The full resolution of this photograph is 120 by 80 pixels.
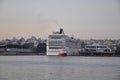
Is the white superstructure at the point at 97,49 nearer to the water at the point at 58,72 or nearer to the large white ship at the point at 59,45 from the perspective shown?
the large white ship at the point at 59,45

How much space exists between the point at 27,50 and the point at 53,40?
38646mm

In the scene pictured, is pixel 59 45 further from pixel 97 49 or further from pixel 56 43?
pixel 97 49

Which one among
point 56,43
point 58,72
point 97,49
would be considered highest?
point 56,43

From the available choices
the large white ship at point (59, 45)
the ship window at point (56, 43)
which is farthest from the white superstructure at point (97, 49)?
the ship window at point (56, 43)

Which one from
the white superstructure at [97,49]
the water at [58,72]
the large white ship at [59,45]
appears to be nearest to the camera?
the water at [58,72]

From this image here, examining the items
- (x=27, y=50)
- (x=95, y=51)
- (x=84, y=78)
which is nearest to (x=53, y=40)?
(x=95, y=51)

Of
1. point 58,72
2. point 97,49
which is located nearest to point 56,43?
point 97,49

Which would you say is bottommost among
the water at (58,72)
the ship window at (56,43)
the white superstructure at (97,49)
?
the water at (58,72)

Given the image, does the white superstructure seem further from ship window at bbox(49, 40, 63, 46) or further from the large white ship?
ship window at bbox(49, 40, 63, 46)

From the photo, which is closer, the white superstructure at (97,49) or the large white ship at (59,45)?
the large white ship at (59,45)

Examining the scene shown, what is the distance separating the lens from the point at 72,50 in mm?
91312

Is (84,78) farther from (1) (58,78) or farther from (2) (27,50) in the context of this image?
(2) (27,50)

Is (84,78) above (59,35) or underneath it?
underneath

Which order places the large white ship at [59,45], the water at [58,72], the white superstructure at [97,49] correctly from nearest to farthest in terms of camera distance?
the water at [58,72] → the large white ship at [59,45] → the white superstructure at [97,49]
